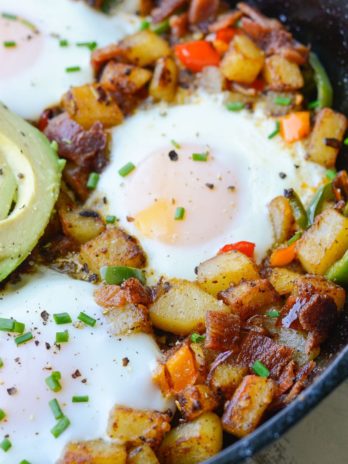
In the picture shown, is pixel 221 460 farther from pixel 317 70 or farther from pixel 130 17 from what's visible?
pixel 130 17

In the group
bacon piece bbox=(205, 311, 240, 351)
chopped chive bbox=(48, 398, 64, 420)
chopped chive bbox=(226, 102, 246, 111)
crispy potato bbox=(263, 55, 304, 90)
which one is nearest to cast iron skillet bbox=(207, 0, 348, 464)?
crispy potato bbox=(263, 55, 304, 90)

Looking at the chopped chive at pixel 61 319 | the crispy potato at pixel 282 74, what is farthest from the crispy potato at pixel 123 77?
the chopped chive at pixel 61 319

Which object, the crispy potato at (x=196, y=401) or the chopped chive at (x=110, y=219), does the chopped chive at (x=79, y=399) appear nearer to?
the crispy potato at (x=196, y=401)

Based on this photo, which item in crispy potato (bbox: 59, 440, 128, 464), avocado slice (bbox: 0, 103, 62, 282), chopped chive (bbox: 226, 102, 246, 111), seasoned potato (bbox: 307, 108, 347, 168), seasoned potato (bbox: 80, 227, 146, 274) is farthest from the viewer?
chopped chive (bbox: 226, 102, 246, 111)

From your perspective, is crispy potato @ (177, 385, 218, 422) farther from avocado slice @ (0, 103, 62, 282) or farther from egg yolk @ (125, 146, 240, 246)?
avocado slice @ (0, 103, 62, 282)

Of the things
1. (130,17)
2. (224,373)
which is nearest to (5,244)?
(224,373)
